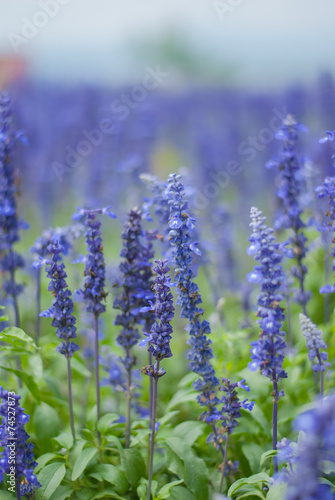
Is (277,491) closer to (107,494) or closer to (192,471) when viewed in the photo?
(192,471)

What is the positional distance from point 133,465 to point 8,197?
2.16 meters

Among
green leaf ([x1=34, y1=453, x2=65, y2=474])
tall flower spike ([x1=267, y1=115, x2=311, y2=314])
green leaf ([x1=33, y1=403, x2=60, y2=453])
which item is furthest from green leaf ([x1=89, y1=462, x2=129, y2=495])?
tall flower spike ([x1=267, y1=115, x2=311, y2=314])

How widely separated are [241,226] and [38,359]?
5.91 metres

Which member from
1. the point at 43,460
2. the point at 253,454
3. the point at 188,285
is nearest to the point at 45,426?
the point at 43,460

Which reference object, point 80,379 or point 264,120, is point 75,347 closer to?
point 80,379

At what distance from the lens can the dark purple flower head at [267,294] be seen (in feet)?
8.93

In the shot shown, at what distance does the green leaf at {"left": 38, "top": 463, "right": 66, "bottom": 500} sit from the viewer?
3.04 metres

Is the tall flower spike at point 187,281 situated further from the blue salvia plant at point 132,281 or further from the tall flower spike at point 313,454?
the tall flower spike at point 313,454

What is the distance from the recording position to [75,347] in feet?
10.7

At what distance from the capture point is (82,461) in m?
3.13

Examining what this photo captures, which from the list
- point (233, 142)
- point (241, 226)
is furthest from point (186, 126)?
point (241, 226)

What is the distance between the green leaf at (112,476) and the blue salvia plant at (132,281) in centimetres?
28

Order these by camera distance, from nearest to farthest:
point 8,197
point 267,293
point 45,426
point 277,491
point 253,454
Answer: point 277,491 → point 267,293 → point 253,454 → point 45,426 → point 8,197

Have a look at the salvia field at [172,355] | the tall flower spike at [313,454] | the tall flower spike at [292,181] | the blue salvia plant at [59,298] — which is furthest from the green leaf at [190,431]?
the tall flower spike at [313,454]
